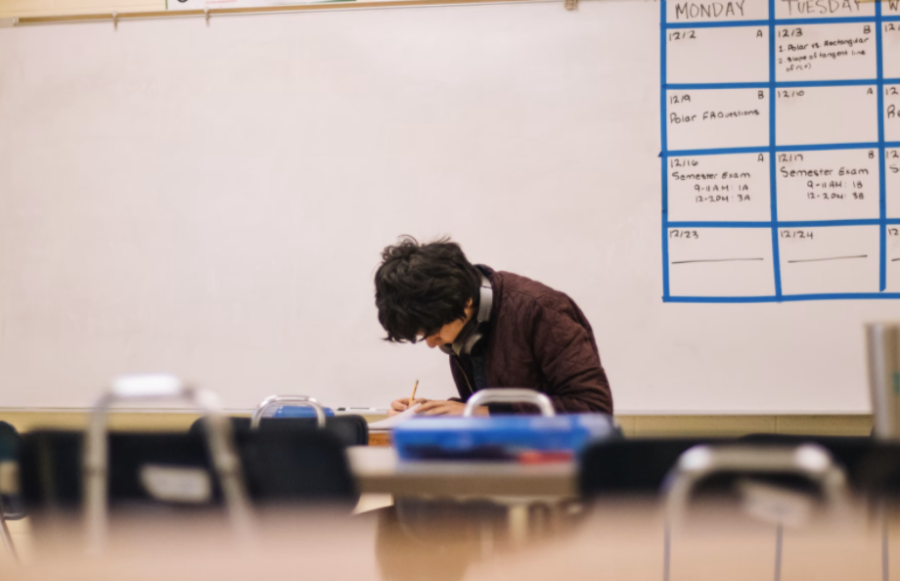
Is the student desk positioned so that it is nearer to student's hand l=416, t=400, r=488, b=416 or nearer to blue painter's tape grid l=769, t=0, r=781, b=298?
student's hand l=416, t=400, r=488, b=416

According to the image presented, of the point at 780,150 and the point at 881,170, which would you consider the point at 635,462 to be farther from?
the point at 881,170

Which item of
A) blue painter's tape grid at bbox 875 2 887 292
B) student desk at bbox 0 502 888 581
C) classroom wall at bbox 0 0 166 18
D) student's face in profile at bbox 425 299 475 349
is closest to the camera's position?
student desk at bbox 0 502 888 581

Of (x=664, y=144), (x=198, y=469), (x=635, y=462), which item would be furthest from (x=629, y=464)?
(x=664, y=144)

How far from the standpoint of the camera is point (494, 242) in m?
2.79

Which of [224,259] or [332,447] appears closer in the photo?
[332,447]

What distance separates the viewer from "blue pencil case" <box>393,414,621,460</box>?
1008 millimetres

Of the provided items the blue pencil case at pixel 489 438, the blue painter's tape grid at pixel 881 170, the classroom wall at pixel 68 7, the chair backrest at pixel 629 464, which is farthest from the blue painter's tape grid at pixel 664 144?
the classroom wall at pixel 68 7

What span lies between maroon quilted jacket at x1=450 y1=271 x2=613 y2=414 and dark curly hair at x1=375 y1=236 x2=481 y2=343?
0.13 metres

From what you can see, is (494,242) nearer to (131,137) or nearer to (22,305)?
(131,137)

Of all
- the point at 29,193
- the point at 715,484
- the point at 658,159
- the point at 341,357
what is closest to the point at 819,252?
the point at 658,159

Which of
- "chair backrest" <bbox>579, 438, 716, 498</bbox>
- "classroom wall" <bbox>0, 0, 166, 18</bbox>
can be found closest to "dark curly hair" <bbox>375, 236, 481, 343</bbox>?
"chair backrest" <bbox>579, 438, 716, 498</bbox>

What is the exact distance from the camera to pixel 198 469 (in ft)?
3.07

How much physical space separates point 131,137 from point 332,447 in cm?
249

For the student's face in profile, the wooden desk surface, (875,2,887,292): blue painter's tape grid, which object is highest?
(875,2,887,292): blue painter's tape grid
